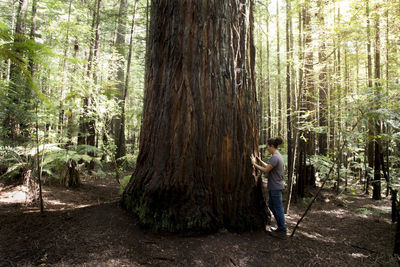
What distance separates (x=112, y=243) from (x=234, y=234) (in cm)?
174

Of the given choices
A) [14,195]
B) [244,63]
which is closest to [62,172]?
[14,195]

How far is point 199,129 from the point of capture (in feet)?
10.9

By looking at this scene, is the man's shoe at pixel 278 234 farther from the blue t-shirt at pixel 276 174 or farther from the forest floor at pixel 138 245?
the blue t-shirt at pixel 276 174

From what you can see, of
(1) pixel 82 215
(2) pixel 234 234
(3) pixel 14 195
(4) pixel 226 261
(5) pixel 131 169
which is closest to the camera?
(4) pixel 226 261

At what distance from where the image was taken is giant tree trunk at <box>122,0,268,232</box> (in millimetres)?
3225

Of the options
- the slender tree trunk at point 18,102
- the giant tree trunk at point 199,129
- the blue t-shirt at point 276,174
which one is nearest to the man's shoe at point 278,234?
the giant tree trunk at point 199,129

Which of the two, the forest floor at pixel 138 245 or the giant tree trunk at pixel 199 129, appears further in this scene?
the giant tree trunk at pixel 199 129

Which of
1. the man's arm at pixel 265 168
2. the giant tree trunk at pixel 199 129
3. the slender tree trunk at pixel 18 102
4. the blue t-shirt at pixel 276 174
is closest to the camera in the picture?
the giant tree trunk at pixel 199 129

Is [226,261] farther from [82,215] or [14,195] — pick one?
[14,195]

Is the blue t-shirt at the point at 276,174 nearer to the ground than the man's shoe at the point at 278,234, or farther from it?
farther from it

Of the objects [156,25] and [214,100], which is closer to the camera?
[214,100]

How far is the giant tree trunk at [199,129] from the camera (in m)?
3.22

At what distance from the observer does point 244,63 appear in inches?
145

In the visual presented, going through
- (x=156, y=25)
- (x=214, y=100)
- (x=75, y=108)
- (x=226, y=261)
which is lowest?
(x=226, y=261)
